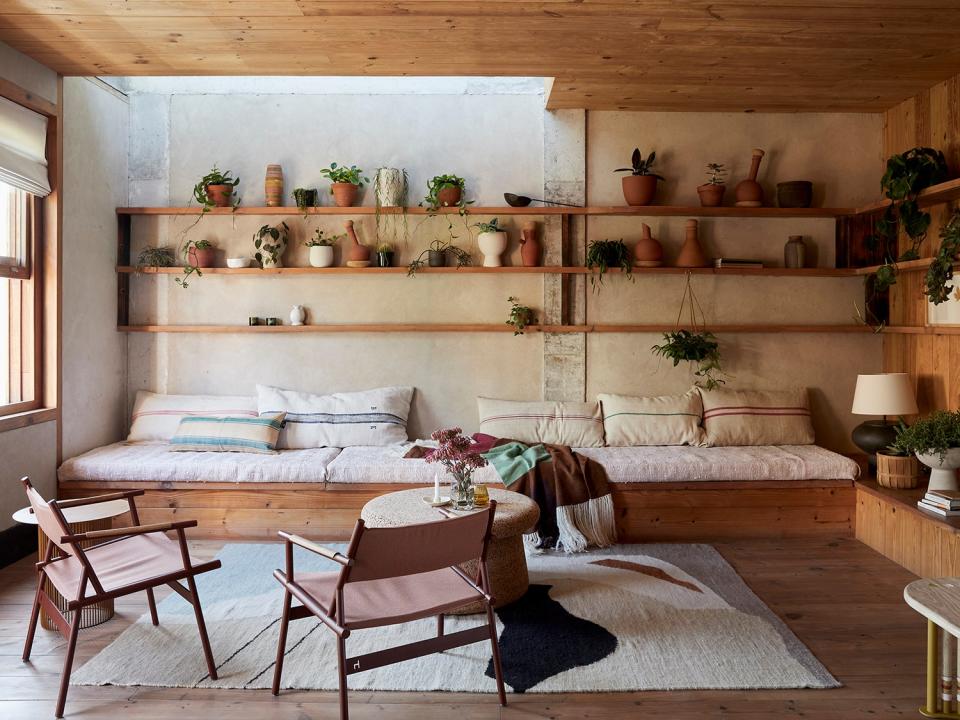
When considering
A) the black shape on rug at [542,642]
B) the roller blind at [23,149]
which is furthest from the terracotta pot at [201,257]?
the black shape on rug at [542,642]

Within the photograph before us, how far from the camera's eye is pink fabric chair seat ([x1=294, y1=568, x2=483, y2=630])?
2.67m

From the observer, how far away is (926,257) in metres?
5.18

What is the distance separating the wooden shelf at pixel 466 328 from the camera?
5.68 m

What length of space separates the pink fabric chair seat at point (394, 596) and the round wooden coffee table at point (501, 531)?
1.93 feet

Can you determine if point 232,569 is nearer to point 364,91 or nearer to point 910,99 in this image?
point 364,91

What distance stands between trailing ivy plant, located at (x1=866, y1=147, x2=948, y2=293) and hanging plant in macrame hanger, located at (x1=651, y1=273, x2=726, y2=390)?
3.81 feet

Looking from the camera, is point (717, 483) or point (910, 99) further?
point (910, 99)

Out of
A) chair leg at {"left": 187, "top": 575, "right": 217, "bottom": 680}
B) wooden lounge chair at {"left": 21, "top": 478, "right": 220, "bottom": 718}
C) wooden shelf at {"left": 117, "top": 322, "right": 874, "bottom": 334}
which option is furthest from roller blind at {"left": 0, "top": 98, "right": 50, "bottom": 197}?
chair leg at {"left": 187, "top": 575, "right": 217, "bottom": 680}

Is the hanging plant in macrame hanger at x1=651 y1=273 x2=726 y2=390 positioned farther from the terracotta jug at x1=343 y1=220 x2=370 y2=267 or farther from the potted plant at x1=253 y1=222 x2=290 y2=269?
the potted plant at x1=253 y1=222 x2=290 y2=269

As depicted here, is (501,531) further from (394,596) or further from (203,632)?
(203,632)

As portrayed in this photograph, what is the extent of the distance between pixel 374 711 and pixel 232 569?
71.2 inches

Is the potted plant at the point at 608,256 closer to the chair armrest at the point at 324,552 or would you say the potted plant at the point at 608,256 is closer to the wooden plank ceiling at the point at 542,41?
the wooden plank ceiling at the point at 542,41

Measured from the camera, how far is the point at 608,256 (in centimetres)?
562

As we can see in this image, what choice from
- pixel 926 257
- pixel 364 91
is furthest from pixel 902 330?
pixel 364 91
